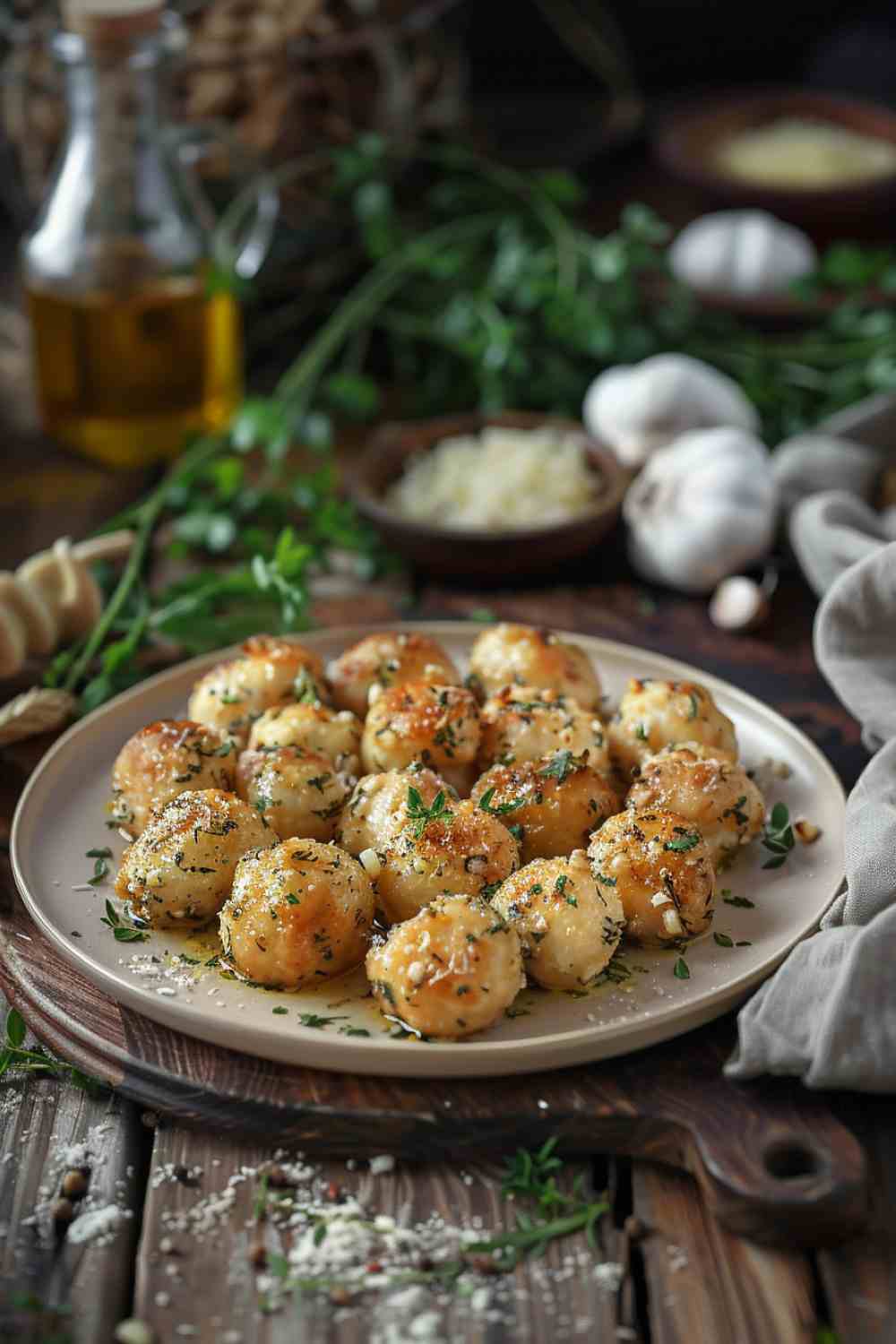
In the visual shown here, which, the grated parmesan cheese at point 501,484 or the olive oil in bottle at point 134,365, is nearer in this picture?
the grated parmesan cheese at point 501,484

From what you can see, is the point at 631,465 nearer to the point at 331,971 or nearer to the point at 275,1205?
the point at 331,971

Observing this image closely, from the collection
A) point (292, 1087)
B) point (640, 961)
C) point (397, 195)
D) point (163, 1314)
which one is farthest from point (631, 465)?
point (163, 1314)

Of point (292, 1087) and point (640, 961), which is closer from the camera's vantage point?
point (292, 1087)

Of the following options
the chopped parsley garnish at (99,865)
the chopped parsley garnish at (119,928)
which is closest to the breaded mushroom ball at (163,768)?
the chopped parsley garnish at (99,865)

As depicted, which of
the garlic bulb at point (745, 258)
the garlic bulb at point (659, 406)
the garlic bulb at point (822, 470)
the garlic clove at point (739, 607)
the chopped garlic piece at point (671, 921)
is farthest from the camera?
the garlic bulb at point (745, 258)

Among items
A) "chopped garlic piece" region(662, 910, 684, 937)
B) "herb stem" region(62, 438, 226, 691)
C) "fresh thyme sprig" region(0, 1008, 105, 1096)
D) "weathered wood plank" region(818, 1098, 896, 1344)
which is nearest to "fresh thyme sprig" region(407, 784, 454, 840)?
"chopped garlic piece" region(662, 910, 684, 937)

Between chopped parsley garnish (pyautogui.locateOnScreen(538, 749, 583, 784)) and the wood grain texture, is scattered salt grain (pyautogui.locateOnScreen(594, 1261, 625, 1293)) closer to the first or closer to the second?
the wood grain texture

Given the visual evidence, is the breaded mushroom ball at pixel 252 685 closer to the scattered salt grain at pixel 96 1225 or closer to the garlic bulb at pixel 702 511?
the scattered salt grain at pixel 96 1225
